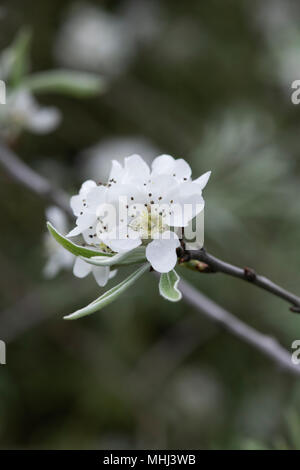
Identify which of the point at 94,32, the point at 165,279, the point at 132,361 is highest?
the point at 94,32

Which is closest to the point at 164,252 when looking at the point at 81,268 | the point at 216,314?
the point at 81,268

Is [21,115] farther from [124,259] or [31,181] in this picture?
[124,259]

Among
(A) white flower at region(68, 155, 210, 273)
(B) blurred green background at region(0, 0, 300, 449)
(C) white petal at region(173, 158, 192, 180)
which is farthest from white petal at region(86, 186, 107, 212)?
(B) blurred green background at region(0, 0, 300, 449)

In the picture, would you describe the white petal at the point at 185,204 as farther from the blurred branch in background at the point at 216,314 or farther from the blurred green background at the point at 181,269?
the blurred green background at the point at 181,269

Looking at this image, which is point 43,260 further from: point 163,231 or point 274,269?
point 163,231

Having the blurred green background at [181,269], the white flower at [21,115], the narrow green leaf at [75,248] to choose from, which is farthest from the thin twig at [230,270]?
the blurred green background at [181,269]

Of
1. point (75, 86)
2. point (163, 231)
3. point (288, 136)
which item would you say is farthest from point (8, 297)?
point (163, 231)
